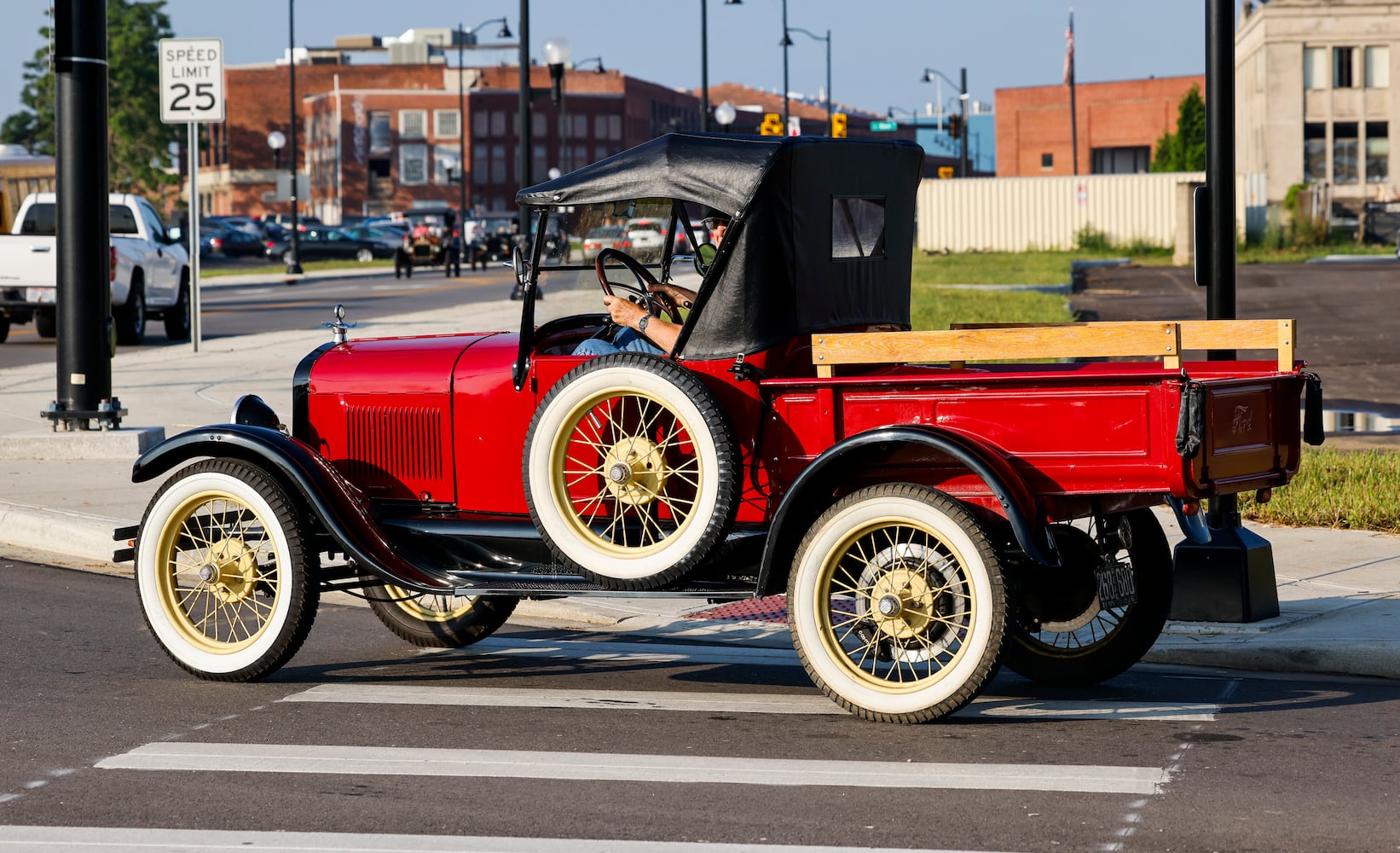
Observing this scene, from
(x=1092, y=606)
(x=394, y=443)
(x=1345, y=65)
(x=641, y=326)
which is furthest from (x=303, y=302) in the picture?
(x=1345, y=65)

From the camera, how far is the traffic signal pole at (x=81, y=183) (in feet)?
43.7

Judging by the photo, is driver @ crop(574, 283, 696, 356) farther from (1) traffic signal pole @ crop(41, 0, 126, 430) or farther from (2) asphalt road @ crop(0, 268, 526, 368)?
(2) asphalt road @ crop(0, 268, 526, 368)

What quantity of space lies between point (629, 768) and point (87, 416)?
9.35 meters

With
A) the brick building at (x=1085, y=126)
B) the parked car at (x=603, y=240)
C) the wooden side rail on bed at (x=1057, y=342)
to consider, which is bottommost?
the wooden side rail on bed at (x=1057, y=342)

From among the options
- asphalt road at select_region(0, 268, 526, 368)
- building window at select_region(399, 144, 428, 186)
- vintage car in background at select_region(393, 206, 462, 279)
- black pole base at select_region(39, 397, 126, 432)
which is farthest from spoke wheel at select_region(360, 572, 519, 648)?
building window at select_region(399, 144, 428, 186)

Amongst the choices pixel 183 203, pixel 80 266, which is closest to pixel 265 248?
pixel 183 203

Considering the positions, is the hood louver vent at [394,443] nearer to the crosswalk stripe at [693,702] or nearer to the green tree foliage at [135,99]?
the crosswalk stripe at [693,702]

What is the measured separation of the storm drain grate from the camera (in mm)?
8500

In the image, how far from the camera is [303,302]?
119 ft

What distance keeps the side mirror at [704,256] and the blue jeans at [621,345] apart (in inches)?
14.4

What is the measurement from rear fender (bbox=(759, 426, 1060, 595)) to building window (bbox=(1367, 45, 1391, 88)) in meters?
68.6

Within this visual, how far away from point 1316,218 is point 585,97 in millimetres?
76547

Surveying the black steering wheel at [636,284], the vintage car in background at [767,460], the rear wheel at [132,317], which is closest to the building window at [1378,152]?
the rear wheel at [132,317]

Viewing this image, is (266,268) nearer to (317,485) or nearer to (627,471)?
(317,485)
